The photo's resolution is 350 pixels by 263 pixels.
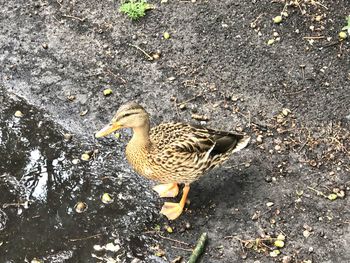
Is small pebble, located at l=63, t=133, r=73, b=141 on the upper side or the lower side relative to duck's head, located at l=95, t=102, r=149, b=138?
lower

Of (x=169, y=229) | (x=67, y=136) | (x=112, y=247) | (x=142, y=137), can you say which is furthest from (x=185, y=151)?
(x=67, y=136)

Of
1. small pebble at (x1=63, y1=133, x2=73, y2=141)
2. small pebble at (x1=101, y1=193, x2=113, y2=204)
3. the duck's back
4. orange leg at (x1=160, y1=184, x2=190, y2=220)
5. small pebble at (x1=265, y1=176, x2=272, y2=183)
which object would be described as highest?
the duck's back

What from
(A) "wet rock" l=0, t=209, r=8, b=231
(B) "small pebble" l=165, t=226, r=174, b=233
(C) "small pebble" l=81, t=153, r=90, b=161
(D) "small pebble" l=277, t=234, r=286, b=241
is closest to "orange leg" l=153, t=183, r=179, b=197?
(B) "small pebble" l=165, t=226, r=174, b=233

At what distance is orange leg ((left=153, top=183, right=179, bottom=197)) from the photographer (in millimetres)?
5069

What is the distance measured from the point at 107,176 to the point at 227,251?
53.9 inches

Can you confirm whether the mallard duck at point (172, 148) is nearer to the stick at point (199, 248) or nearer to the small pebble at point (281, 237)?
the stick at point (199, 248)

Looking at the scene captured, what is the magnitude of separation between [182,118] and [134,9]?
1.62m

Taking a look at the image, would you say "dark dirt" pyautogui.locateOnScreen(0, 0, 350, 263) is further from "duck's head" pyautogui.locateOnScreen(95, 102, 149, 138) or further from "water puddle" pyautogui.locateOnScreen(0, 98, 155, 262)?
"duck's head" pyautogui.locateOnScreen(95, 102, 149, 138)

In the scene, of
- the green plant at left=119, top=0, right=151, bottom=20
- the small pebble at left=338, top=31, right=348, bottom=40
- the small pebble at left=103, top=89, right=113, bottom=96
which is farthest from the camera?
the green plant at left=119, top=0, right=151, bottom=20

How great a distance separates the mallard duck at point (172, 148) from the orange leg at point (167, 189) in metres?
0.17

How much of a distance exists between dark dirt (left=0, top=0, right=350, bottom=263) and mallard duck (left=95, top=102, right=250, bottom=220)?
14.6 inches

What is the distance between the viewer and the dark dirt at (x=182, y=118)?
4.79 metres

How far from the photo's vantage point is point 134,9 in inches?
252

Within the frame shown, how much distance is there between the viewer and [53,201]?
5.07 meters
